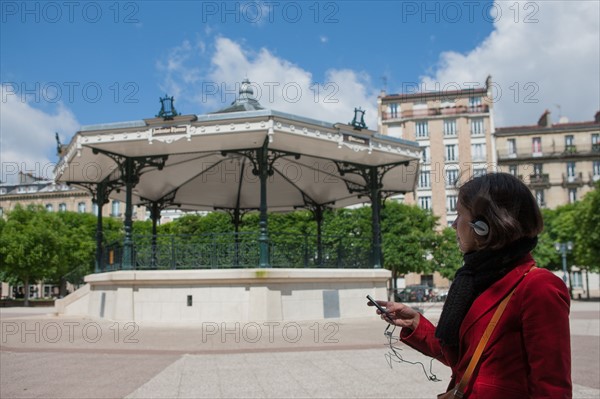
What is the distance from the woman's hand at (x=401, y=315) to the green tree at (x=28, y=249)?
50.1 meters

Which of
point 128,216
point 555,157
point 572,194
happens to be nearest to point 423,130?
point 555,157

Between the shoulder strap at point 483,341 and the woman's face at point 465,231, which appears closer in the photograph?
the shoulder strap at point 483,341

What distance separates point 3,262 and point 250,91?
129 ft

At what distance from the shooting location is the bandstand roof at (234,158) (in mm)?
14930

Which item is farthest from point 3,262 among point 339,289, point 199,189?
point 339,289

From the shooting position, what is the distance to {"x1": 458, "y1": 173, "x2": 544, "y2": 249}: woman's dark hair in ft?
7.06

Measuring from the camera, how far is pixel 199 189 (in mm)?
23531

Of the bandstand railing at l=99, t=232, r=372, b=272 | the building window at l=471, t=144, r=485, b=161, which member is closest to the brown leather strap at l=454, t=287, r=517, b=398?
the bandstand railing at l=99, t=232, r=372, b=272

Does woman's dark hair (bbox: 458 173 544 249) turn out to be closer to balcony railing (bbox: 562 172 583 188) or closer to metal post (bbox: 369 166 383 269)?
metal post (bbox: 369 166 383 269)

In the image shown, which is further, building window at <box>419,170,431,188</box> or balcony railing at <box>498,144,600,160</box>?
building window at <box>419,170,431,188</box>

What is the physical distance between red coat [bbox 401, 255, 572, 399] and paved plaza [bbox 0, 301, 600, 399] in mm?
2149

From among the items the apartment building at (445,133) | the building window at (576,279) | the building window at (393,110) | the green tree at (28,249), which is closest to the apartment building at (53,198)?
Answer: the green tree at (28,249)

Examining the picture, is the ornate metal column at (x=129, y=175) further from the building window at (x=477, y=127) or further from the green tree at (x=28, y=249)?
the building window at (x=477, y=127)

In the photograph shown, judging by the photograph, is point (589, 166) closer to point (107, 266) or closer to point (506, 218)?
point (107, 266)
